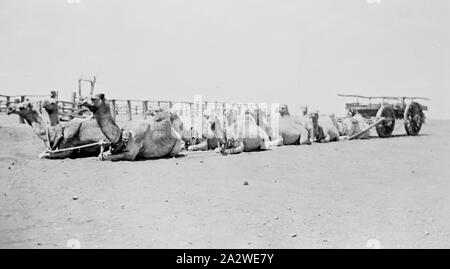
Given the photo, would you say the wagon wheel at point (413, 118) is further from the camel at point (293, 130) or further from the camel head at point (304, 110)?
the camel at point (293, 130)

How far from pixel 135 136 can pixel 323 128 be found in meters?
7.99

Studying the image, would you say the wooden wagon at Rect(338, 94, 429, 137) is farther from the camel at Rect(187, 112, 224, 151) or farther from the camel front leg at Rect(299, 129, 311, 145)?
the camel at Rect(187, 112, 224, 151)

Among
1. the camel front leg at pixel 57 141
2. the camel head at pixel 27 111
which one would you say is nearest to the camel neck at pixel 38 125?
the camel head at pixel 27 111

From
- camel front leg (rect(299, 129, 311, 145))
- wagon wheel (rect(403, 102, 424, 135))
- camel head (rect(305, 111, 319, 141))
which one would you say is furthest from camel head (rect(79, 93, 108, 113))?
wagon wheel (rect(403, 102, 424, 135))

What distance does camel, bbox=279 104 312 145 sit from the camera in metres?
13.9

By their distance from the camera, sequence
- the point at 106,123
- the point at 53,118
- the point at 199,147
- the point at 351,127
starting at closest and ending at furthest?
1. the point at 106,123
2. the point at 53,118
3. the point at 199,147
4. the point at 351,127

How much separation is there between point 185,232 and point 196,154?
22.2ft

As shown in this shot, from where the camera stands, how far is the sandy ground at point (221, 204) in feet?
13.9

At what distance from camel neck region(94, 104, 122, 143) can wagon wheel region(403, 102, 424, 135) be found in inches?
507

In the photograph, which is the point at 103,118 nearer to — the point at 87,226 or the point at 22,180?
the point at 22,180

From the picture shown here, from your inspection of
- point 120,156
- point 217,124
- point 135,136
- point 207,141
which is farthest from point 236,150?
point 120,156

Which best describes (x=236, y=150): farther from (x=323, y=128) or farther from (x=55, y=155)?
(x=323, y=128)

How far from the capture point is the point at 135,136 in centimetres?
962
